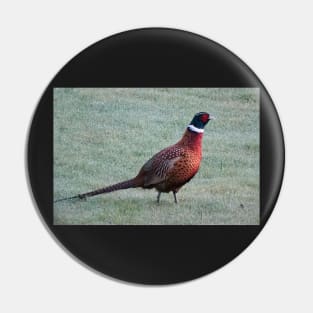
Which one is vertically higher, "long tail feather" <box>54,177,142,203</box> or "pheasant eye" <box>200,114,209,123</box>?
"pheasant eye" <box>200,114,209,123</box>

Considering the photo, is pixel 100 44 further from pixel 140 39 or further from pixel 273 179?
pixel 273 179

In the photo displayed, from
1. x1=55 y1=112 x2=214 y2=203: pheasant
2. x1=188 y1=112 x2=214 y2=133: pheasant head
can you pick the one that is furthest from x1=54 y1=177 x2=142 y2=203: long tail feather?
x1=188 y1=112 x2=214 y2=133: pheasant head

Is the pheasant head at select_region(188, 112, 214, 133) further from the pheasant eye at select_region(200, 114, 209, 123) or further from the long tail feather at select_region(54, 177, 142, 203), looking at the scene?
the long tail feather at select_region(54, 177, 142, 203)

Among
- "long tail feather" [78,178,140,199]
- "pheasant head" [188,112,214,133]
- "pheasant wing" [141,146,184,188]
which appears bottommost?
"long tail feather" [78,178,140,199]

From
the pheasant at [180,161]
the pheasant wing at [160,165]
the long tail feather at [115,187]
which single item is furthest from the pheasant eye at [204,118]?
the long tail feather at [115,187]

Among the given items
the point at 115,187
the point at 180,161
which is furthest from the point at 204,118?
the point at 115,187

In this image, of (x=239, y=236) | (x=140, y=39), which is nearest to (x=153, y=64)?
(x=140, y=39)

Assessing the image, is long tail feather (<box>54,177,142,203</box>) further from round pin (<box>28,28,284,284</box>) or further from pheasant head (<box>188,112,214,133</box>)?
pheasant head (<box>188,112,214,133</box>)

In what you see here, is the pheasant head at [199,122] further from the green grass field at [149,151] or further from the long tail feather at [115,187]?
the long tail feather at [115,187]

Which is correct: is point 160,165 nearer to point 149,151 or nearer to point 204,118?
point 149,151
